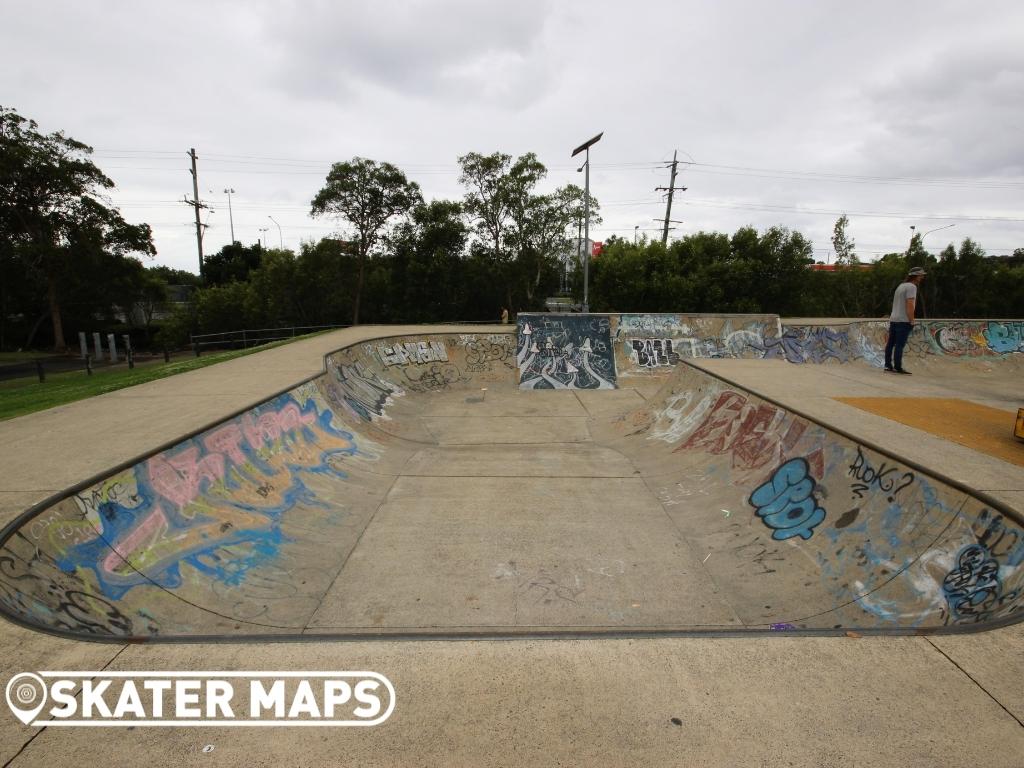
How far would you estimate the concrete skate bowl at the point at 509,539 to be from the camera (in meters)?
3.31

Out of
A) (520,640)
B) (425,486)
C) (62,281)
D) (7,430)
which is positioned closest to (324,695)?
(520,640)

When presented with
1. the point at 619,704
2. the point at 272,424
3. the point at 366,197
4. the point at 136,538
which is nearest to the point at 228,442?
the point at 272,424

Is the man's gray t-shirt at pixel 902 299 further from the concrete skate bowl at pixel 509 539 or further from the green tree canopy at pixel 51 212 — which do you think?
the green tree canopy at pixel 51 212

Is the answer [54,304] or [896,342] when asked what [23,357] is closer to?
[54,304]

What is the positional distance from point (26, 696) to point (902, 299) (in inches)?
457

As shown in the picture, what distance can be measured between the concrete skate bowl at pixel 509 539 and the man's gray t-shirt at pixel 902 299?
12.7ft

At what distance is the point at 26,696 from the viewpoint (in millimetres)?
2158

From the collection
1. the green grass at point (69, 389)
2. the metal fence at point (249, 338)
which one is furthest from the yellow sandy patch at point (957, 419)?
the metal fence at point (249, 338)

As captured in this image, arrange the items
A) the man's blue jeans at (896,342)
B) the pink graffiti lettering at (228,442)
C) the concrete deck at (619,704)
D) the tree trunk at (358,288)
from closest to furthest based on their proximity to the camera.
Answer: the concrete deck at (619,704), the pink graffiti lettering at (228,442), the man's blue jeans at (896,342), the tree trunk at (358,288)

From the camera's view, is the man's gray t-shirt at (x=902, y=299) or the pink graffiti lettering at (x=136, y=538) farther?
the man's gray t-shirt at (x=902, y=299)

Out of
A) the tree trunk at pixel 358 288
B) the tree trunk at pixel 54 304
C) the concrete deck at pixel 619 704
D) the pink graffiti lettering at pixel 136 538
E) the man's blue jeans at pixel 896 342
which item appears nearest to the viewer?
the concrete deck at pixel 619 704

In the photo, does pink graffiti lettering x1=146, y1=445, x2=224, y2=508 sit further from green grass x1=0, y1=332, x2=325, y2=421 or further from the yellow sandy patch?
the yellow sandy patch

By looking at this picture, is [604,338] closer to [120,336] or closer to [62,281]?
[62,281]

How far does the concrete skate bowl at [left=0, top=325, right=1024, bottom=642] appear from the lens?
10.9 ft
